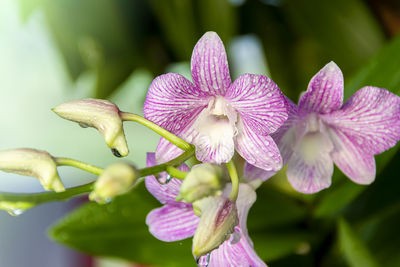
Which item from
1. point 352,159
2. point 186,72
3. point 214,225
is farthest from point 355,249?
point 186,72

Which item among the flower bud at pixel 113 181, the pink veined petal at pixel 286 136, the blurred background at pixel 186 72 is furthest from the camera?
the blurred background at pixel 186 72

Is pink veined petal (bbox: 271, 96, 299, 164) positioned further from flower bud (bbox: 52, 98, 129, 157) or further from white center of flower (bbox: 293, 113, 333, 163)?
flower bud (bbox: 52, 98, 129, 157)

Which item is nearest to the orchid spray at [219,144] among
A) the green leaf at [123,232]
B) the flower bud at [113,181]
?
the flower bud at [113,181]

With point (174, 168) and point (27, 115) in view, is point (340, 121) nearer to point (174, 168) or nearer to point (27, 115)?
point (174, 168)

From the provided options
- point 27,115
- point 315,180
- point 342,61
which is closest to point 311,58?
point 342,61

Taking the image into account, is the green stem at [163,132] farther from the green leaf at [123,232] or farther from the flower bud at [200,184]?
the green leaf at [123,232]

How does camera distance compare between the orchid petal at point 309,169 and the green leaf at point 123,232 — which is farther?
the green leaf at point 123,232

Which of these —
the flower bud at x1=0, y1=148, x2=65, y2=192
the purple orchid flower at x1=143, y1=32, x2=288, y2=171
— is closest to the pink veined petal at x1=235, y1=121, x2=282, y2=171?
the purple orchid flower at x1=143, y1=32, x2=288, y2=171

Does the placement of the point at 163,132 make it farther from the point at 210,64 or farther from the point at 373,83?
the point at 373,83
